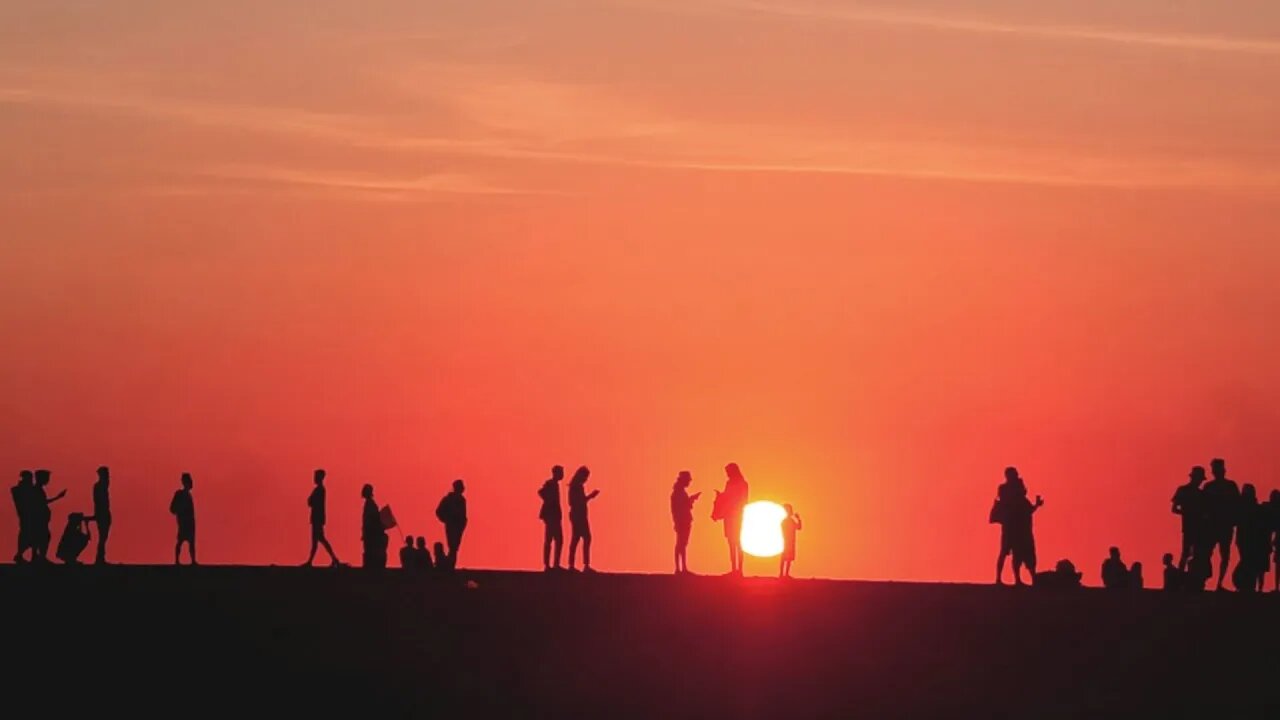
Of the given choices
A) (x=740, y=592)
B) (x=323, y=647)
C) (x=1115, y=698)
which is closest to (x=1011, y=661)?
(x=1115, y=698)

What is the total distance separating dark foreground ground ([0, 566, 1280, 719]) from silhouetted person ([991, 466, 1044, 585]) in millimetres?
879

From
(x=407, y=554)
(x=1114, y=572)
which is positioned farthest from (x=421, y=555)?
(x=1114, y=572)

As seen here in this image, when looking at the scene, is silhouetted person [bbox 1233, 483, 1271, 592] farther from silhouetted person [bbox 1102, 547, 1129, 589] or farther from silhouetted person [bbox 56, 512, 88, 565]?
silhouetted person [bbox 56, 512, 88, 565]

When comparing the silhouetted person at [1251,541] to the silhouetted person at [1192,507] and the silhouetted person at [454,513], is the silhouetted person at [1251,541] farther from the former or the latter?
the silhouetted person at [454,513]

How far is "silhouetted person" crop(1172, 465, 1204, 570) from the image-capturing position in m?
51.8

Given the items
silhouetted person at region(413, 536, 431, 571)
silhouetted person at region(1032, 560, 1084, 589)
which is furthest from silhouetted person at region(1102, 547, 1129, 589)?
silhouetted person at region(413, 536, 431, 571)

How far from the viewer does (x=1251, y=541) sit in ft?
172

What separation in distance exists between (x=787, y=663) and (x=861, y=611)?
339 centimetres

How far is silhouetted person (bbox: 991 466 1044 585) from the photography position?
51.6 m

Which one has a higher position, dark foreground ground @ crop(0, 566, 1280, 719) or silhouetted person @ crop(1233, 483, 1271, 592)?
silhouetted person @ crop(1233, 483, 1271, 592)

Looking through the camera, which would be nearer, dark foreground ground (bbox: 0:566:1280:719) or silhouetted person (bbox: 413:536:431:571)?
dark foreground ground (bbox: 0:566:1280:719)

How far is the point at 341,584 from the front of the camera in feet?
169

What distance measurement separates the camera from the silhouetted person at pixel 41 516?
2131 inches

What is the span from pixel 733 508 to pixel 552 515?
3.06 m
